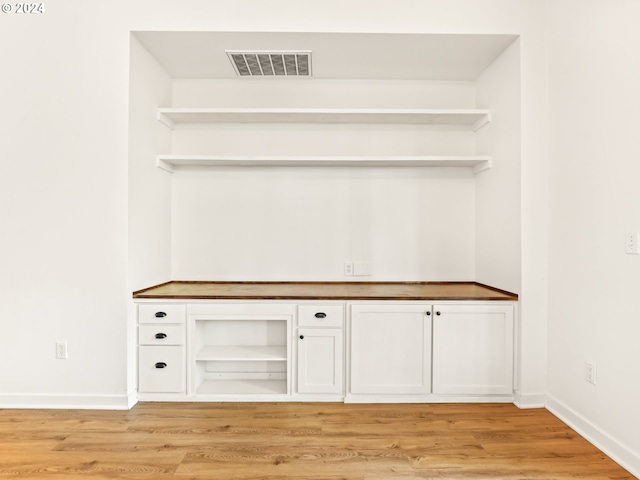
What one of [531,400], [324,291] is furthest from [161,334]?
[531,400]

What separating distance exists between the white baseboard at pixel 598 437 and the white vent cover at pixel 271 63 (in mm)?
2996

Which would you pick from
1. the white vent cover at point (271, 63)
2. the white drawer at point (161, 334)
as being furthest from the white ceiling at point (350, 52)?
the white drawer at point (161, 334)

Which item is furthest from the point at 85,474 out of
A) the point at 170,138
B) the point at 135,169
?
the point at 170,138

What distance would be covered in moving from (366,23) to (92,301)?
2643 millimetres

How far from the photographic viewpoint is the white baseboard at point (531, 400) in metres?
2.73

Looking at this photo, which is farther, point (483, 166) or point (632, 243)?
point (483, 166)

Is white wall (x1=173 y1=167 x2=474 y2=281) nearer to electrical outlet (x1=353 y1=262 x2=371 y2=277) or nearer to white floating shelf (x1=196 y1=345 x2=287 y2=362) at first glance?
electrical outlet (x1=353 y1=262 x2=371 y2=277)

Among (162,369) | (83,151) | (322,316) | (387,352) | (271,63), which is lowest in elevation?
(162,369)

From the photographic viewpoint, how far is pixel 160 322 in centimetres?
278

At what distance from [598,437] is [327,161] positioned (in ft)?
8.18

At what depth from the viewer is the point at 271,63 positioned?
306 cm

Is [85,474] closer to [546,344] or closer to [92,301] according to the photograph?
[92,301]

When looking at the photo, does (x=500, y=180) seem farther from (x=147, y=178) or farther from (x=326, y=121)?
(x=147, y=178)

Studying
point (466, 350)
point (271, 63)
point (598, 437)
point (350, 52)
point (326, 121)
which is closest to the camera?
point (598, 437)
